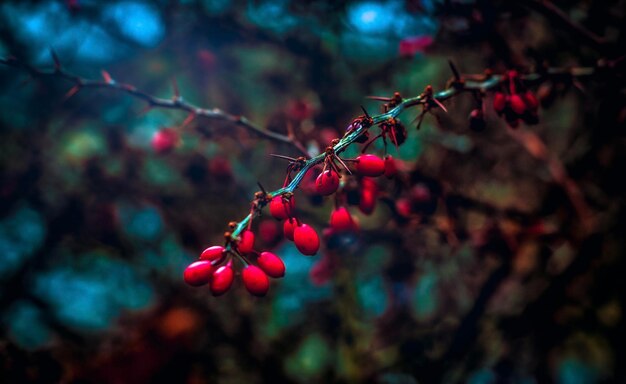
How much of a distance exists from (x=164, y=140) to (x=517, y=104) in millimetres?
2596

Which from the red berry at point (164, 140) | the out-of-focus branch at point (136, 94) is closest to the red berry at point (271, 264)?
the out-of-focus branch at point (136, 94)

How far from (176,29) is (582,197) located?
Answer: 12.7 ft

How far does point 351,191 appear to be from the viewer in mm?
1900

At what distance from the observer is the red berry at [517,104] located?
1611 mm

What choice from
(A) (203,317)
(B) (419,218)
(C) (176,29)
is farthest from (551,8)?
(A) (203,317)

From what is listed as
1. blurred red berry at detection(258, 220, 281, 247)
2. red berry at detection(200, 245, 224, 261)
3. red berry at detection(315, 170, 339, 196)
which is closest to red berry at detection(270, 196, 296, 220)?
red berry at detection(315, 170, 339, 196)

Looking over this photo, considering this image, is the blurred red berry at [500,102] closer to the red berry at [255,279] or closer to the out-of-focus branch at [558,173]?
the red berry at [255,279]

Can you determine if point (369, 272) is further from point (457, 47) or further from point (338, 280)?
point (457, 47)

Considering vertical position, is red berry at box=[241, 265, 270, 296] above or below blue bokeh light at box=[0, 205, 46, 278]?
below

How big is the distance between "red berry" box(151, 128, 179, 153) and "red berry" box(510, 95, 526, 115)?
8.32 ft

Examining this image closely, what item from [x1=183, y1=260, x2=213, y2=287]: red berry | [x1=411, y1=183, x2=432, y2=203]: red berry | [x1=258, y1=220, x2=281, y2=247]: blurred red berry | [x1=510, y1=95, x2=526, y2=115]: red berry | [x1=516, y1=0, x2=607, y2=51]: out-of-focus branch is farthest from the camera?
[x1=258, y1=220, x2=281, y2=247]: blurred red berry

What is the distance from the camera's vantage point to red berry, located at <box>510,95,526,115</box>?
5.29 feet

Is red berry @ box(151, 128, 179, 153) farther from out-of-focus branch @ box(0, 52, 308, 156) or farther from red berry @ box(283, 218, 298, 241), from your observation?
red berry @ box(283, 218, 298, 241)

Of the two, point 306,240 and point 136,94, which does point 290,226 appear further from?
point 136,94
